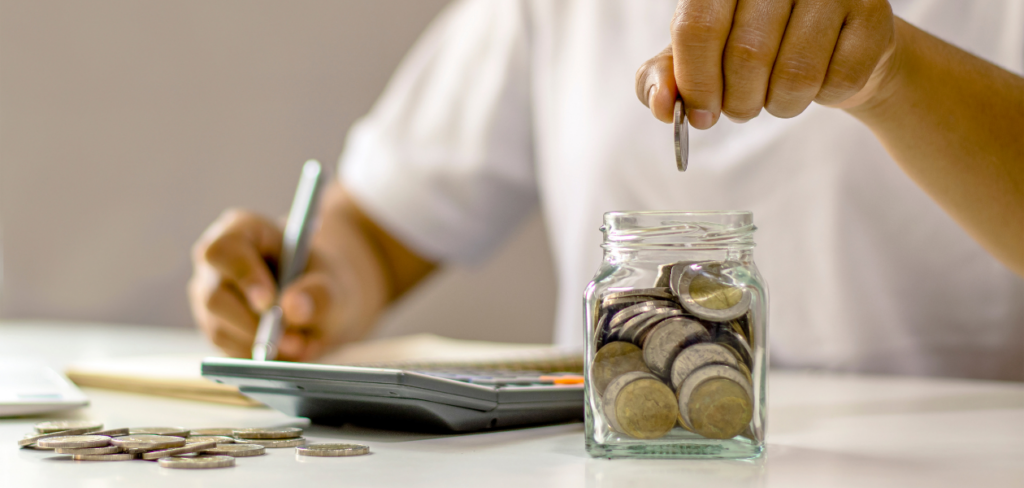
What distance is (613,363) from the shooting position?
1.28 ft

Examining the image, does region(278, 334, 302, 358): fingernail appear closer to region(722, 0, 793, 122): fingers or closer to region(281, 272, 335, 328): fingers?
region(281, 272, 335, 328): fingers

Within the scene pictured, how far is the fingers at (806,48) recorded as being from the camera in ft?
1.31

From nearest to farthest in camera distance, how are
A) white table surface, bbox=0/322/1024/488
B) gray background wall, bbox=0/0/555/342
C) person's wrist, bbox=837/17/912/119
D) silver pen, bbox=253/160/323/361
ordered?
white table surface, bbox=0/322/1024/488, person's wrist, bbox=837/17/912/119, silver pen, bbox=253/160/323/361, gray background wall, bbox=0/0/555/342

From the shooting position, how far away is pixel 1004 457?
0.42m

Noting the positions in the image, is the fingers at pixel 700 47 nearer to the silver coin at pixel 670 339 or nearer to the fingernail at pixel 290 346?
the silver coin at pixel 670 339

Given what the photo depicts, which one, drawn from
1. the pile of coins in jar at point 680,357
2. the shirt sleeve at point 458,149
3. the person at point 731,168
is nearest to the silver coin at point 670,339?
the pile of coins in jar at point 680,357

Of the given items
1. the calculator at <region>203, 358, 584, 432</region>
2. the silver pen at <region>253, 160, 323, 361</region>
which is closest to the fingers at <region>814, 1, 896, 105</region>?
the calculator at <region>203, 358, 584, 432</region>

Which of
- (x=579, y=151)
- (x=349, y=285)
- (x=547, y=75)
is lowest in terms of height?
(x=349, y=285)

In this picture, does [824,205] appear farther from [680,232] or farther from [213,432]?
[213,432]

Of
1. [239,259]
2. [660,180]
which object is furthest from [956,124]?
[239,259]

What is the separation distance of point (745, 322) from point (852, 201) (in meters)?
0.69

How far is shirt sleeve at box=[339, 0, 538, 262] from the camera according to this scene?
1316 mm

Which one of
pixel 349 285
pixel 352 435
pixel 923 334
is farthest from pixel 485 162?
pixel 352 435

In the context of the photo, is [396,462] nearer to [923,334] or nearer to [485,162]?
[923,334]
